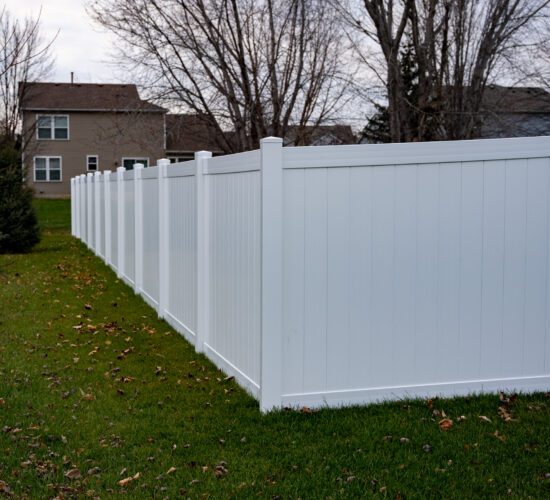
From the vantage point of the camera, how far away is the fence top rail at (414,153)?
5.59m

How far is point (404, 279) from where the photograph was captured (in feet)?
19.1

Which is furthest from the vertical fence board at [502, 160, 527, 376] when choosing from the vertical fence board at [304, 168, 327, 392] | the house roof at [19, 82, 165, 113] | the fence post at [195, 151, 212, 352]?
the house roof at [19, 82, 165, 113]

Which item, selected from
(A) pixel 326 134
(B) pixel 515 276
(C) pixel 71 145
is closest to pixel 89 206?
(A) pixel 326 134

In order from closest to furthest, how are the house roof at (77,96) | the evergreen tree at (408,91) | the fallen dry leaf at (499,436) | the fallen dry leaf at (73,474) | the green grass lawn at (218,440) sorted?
the green grass lawn at (218,440) < the fallen dry leaf at (73,474) < the fallen dry leaf at (499,436) < the evergreen tree at (408,91) < the house roof at (77,96)

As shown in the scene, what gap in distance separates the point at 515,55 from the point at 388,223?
14678 millimetres

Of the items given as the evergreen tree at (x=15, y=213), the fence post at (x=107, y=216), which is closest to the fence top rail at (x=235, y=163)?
the fence post at (x=107, y=216)

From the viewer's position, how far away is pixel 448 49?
63.5 ft

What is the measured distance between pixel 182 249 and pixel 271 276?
3.30 m

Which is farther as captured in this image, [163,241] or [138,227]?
[138,227]

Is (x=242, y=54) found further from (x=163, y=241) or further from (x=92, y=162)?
(x=92, y=162)

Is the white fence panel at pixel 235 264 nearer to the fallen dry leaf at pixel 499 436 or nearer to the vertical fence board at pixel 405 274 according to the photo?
the vertical fence board at pixel 405 274

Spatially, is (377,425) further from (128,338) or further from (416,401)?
(128,338)

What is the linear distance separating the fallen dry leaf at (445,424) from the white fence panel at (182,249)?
3.15 meters

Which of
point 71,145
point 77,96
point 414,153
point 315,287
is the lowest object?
point 315,287
